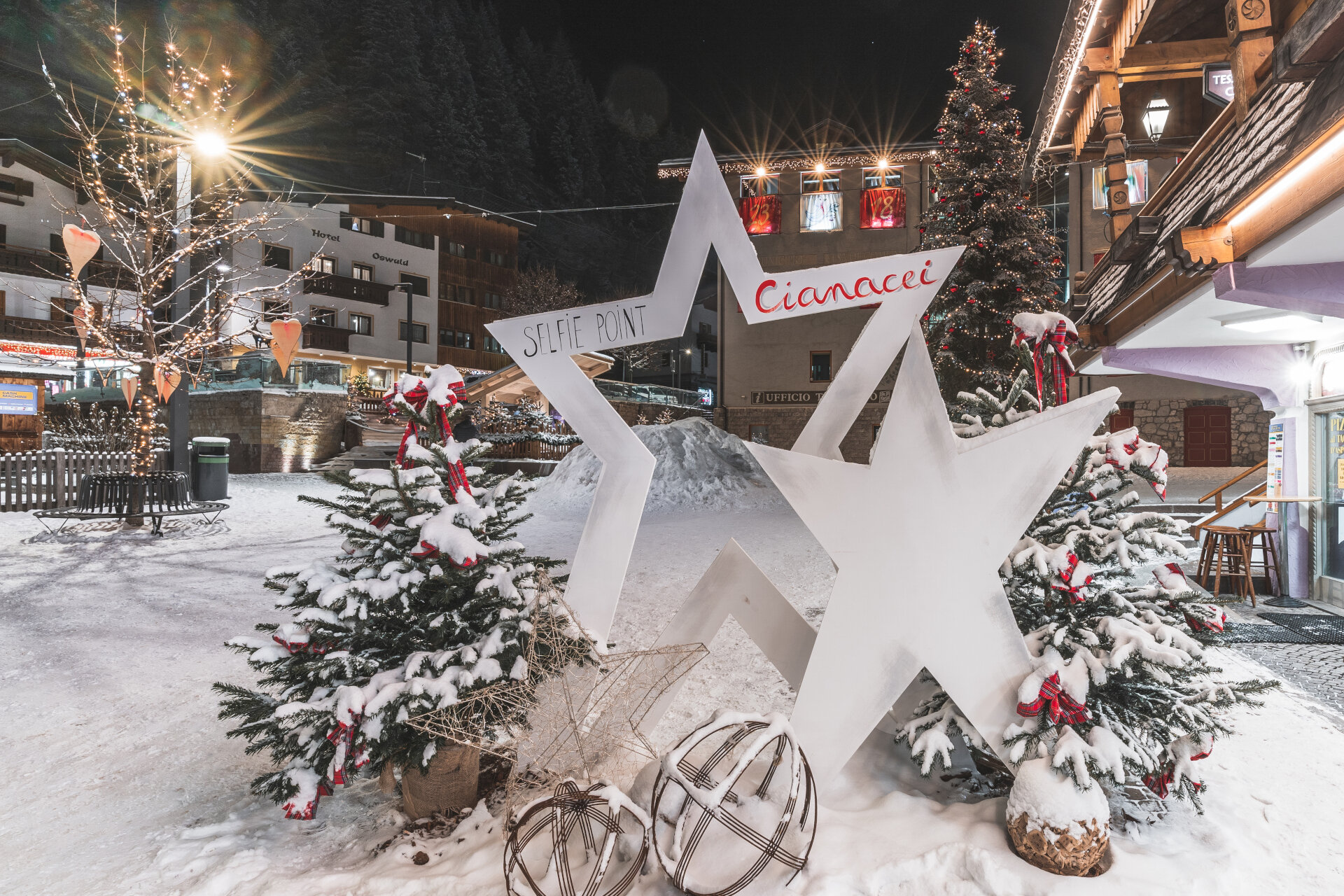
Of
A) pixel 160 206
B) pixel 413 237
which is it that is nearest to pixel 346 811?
pixel 160 206

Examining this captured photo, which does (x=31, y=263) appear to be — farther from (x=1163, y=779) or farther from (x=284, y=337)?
(x=1163, y=779)

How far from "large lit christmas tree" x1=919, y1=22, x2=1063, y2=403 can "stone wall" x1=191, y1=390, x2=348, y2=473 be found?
20.5 m

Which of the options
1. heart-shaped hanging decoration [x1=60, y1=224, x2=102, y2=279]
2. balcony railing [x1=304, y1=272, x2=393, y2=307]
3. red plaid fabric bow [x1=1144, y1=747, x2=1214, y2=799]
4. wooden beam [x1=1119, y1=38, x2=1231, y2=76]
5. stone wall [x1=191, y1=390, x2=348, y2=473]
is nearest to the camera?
red plaid fabric bow [x1=1144, y1=747, x2=1214, y2=799]

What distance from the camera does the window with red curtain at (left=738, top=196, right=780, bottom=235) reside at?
81.5 ft

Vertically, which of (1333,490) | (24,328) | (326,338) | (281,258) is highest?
(281,258)

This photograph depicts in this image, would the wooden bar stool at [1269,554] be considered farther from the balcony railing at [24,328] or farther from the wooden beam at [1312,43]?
the balcony railing at [24,328]

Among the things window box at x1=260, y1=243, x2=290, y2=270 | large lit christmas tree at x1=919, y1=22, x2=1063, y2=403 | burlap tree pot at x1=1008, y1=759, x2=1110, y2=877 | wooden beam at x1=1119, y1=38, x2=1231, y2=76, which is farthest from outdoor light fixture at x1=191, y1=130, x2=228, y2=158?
window box at x1=260, y1=243, x2=290, y2=270

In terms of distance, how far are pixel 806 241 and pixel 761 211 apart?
215 centimetres

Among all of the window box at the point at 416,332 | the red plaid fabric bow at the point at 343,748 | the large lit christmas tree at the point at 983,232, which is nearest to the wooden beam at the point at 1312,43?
the red plaid fabric bow at the point at 343,748

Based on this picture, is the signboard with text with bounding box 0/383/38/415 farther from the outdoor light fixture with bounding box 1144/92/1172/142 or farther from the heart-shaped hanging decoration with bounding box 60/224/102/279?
the outdoor light fixture with bounding box 1144/92/1172/142

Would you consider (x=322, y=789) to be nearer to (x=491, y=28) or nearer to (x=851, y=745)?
(x=851, y=745)

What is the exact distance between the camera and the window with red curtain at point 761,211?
24828mm

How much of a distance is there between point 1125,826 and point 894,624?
4.45ft

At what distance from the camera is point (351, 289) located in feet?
112
